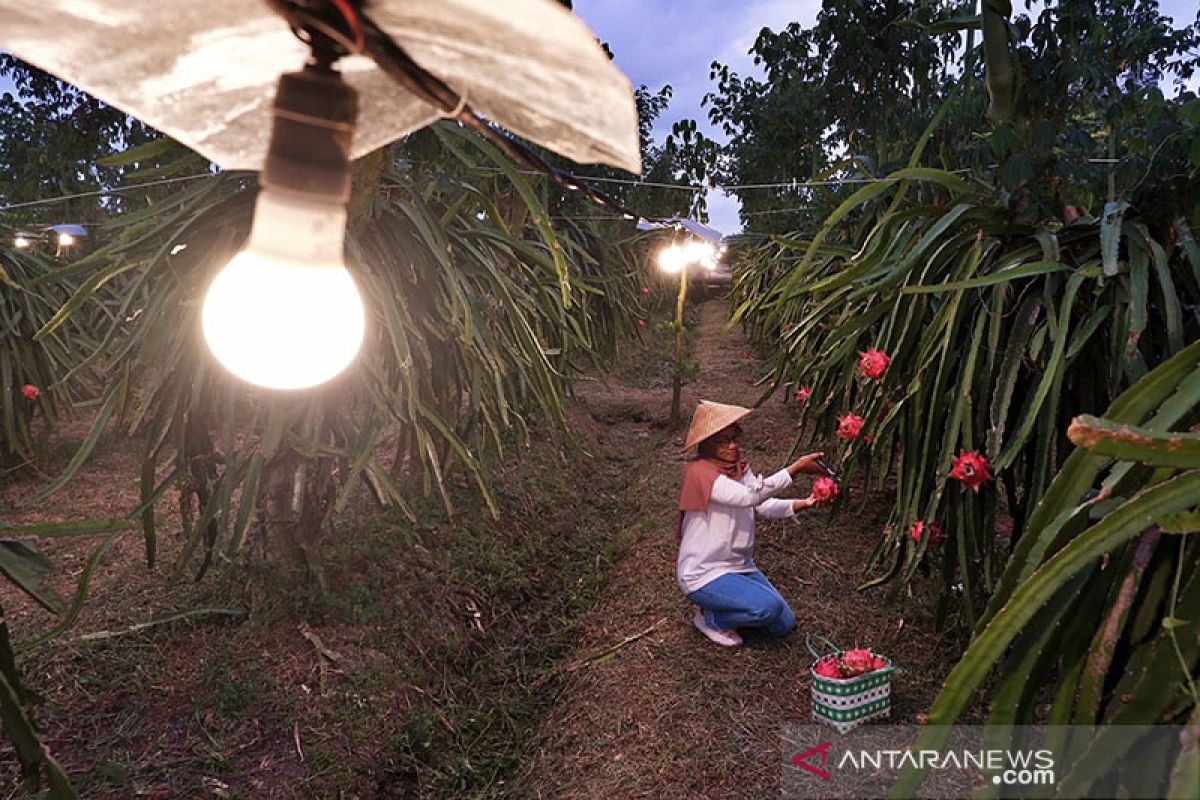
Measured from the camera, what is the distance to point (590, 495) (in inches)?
180

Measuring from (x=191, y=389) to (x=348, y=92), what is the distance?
1852 mm

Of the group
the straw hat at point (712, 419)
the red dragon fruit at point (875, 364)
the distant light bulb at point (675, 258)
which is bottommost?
the straw hat at point (712, 419)

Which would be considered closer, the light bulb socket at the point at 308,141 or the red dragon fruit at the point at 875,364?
the light bulb socket at the point at 308,141

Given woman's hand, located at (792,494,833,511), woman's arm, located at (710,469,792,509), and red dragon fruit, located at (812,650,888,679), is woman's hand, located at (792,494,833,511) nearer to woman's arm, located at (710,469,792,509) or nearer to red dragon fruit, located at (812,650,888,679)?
woman's arm, located at (710,469,792,509)

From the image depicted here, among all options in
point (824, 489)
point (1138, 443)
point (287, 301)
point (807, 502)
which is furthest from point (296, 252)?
point (807, 502)

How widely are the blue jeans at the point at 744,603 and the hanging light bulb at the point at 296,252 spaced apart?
2.14 metres

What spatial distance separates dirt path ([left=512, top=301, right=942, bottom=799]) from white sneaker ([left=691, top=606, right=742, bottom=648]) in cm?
3

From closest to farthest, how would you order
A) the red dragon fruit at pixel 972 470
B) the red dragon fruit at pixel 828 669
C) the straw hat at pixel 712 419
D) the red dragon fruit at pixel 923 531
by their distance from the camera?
the red dragon fruit at pixel 972 470 < the red dragon fruit at pixel 923 531 < the red dragon fruit at pixel 828 669 < the straw hat at pixel 712 419

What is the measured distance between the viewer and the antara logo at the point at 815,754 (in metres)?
1.93

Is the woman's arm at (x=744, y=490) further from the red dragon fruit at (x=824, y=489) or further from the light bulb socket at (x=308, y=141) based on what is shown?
the light bulb socket at (x=308, y=141)

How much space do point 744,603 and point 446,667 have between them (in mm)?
1086

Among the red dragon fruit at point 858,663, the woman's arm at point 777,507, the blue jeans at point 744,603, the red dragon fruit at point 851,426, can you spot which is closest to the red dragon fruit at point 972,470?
the red dragon fruit at point 851,426

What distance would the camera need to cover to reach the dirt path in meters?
2.03

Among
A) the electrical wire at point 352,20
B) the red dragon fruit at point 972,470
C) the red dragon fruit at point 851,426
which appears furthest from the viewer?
the red dragon fruit at point 851,426
